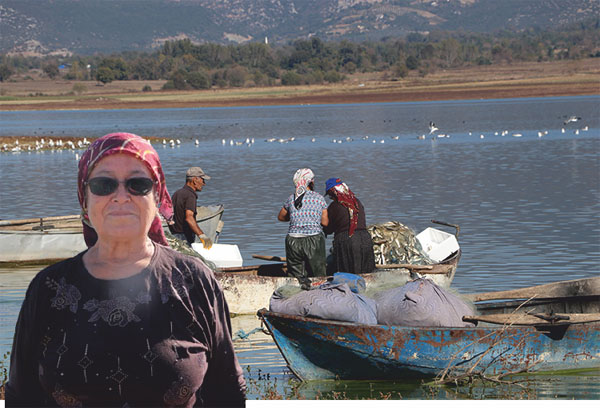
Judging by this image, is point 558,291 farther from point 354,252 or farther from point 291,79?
point 291,79

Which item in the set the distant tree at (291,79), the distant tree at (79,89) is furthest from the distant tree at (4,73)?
the distant tree at (291,79)

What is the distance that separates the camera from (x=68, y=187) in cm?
3541

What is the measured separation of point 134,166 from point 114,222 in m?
0.20

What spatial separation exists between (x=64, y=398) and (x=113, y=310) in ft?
1.14

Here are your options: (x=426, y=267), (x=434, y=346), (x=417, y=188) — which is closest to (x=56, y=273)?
(x=434, y=346)

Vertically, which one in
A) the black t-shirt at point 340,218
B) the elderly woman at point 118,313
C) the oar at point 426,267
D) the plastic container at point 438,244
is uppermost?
the elderly woman at point 118,313

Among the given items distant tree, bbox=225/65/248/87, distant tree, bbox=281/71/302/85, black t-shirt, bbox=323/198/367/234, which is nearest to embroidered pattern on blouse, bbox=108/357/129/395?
black t-shirt, bbox=323/198/367/234

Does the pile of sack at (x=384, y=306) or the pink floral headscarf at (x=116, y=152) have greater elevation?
the pink floral headscarf at (x=116, y=152)

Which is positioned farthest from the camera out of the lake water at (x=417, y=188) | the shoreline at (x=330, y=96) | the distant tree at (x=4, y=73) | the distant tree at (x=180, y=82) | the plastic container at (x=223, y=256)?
the distant tree at (x=4, y=73)

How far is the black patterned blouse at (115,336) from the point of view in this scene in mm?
3352

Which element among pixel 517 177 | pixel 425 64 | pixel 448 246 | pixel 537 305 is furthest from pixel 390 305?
pixel 425 64

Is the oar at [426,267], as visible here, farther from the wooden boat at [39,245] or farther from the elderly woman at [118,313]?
the elderly woman at [118,313]

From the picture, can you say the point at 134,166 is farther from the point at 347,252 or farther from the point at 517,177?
the point at 517,177

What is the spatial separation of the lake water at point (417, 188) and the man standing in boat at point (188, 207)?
1.79 m
